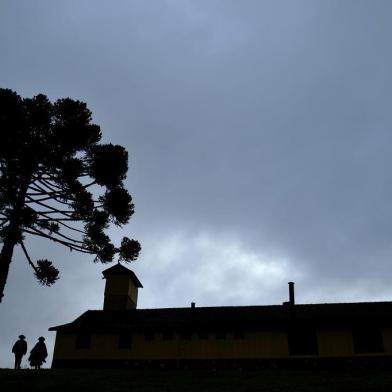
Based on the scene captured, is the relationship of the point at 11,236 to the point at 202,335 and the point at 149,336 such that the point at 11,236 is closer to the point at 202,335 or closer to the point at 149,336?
the point at 149,336

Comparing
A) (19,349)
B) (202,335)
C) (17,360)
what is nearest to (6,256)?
(19,349)

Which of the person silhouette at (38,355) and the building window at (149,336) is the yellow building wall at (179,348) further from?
the person silhouette at (38,355)

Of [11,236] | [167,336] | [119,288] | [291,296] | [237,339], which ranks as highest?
[119,288]

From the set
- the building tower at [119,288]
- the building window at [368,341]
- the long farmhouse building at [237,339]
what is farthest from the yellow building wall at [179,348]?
the building tower at [119,288]

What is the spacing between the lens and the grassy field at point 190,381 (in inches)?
667

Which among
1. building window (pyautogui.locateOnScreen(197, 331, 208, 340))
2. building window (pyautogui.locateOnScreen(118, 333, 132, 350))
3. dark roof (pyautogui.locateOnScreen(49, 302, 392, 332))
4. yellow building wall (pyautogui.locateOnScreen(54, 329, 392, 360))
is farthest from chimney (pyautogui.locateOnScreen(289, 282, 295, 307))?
building window (pyautogui.locateOnScreen(118, 333, 132, 350))

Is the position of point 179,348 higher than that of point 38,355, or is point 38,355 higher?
point 179,348

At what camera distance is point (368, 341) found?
2673 cm

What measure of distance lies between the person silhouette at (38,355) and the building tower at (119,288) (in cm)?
1009

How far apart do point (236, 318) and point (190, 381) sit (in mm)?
11077

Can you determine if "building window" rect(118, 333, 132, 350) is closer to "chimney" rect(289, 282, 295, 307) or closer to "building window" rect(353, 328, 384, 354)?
→ "chimney" rect(289, 282, 295, 307)

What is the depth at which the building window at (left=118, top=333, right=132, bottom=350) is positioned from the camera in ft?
93.7

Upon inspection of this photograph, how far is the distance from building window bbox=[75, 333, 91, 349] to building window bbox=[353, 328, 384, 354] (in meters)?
15.9

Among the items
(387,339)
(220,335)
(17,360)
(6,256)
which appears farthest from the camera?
(220,335)
